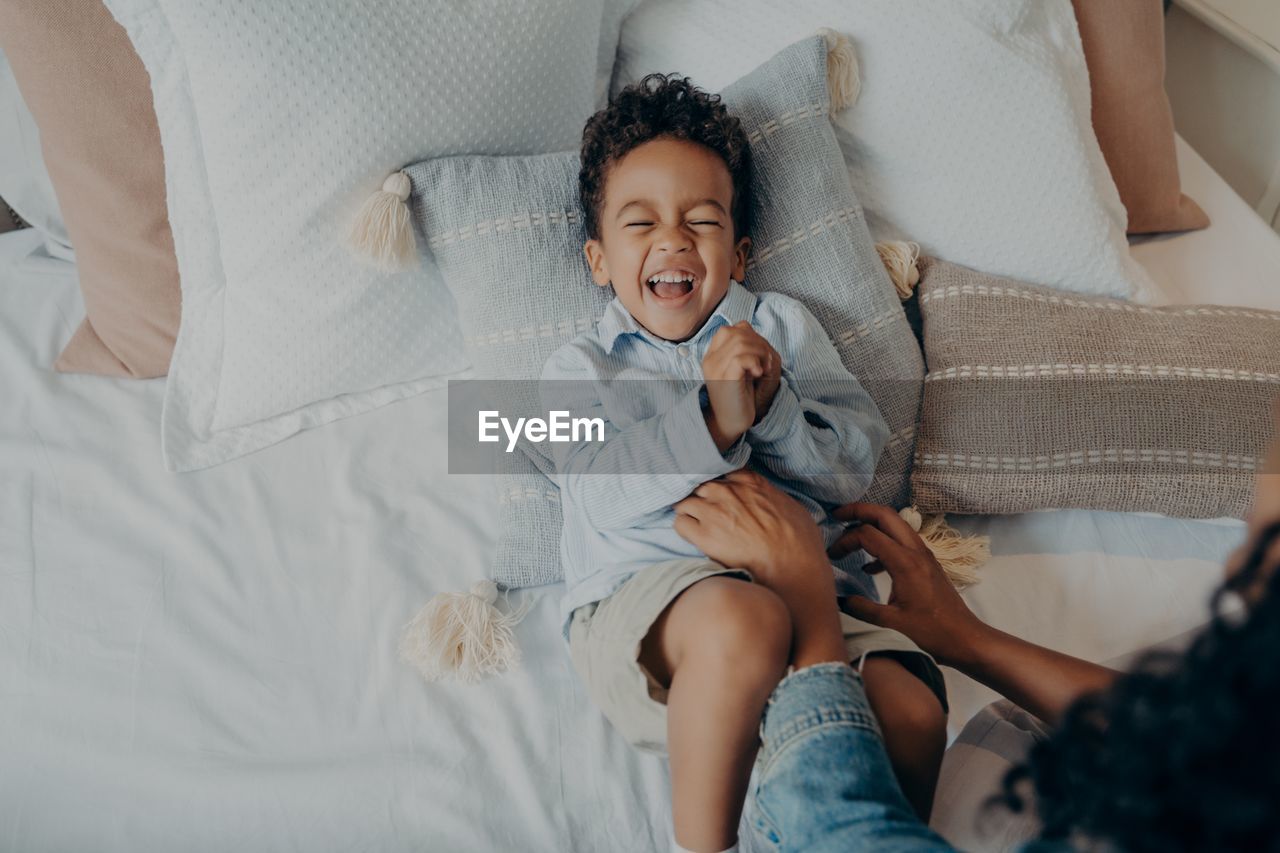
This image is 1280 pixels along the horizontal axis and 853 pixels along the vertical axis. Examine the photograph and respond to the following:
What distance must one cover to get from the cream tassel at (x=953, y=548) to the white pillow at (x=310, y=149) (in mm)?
685

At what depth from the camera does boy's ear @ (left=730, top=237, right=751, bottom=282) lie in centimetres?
115

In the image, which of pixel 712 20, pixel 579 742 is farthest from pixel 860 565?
pixel 712 20

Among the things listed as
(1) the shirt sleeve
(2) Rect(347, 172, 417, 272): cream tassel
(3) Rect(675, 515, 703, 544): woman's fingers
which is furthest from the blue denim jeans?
(2) Rect(347, 172, 417, 272): cream tassel

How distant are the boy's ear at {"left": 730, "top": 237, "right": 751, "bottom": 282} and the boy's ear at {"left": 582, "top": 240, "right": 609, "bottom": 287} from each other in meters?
0.17

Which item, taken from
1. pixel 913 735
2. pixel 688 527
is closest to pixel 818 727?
pixel 913 735

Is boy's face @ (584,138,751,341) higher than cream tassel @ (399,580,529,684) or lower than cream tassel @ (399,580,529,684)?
higher

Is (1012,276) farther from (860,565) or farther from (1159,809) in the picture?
(1159,809)

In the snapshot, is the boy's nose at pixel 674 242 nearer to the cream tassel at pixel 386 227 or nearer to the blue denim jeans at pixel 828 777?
the cream tassel at pixel 386 227

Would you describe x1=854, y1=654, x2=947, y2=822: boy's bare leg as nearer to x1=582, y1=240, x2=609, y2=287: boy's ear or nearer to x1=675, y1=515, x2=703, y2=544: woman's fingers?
x1=675, y1=515, x2=703, y2=544: woman's fingers

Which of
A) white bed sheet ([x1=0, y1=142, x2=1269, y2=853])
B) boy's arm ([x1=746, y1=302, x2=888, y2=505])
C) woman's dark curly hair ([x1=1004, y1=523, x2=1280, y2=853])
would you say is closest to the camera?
woman's dark curly hair ([x1=1004, y1=523, x2=1280, y2=853])

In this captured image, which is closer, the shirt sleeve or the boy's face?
the shirt sleeve

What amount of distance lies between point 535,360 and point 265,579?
0.42 meters

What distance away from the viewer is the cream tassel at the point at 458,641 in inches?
38.3

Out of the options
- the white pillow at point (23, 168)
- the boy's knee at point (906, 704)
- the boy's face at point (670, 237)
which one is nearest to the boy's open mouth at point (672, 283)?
the boy's face at point (670, 237)
